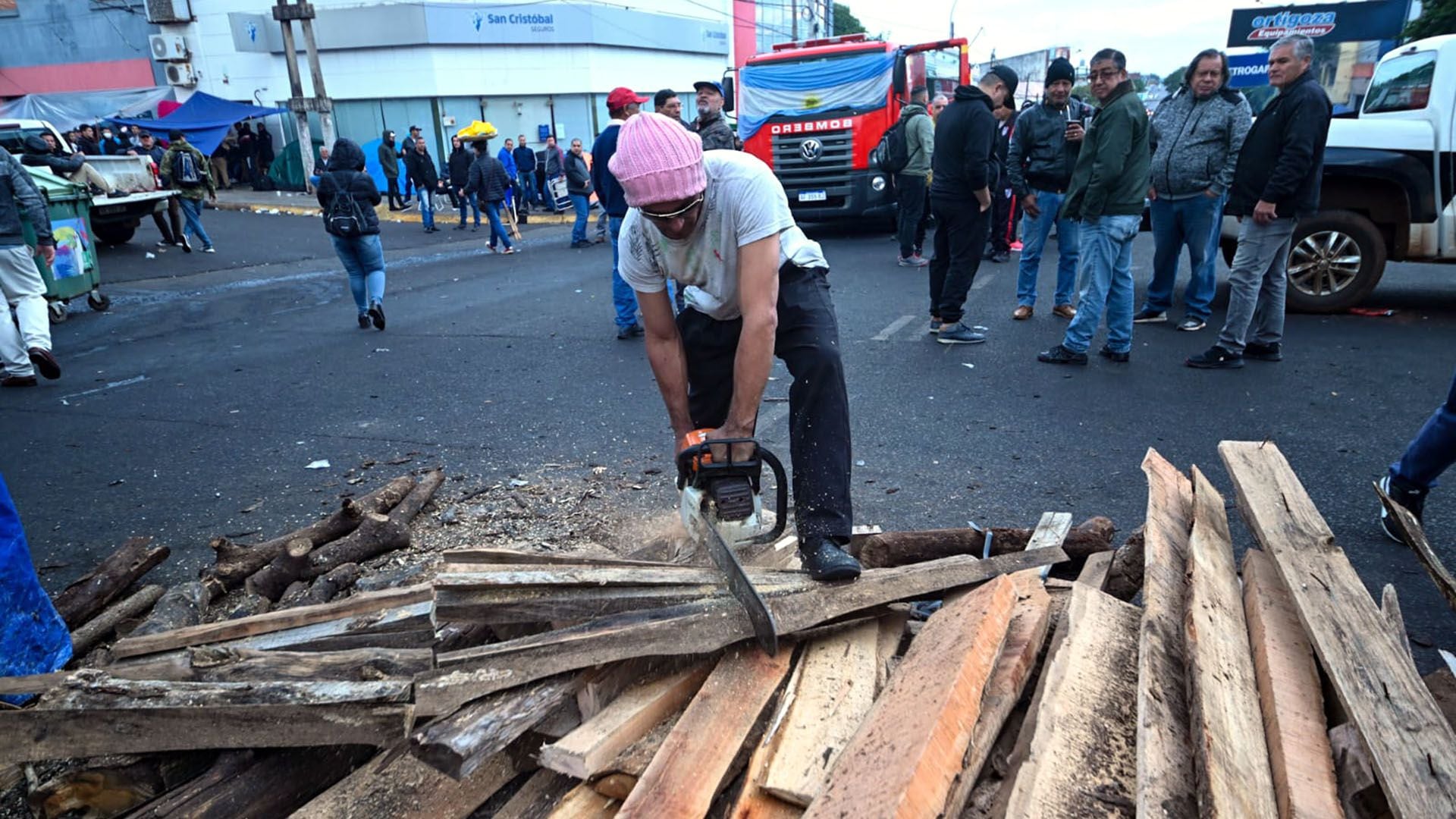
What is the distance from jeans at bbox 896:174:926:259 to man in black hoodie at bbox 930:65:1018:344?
311 cm

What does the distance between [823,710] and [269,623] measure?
1.76 meters

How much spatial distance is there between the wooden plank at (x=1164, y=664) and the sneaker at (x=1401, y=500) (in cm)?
118

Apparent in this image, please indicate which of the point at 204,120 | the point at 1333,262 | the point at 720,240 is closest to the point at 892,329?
the point at 1333,262

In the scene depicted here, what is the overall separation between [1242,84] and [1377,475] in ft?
54.3

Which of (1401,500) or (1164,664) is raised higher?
(1164,664)

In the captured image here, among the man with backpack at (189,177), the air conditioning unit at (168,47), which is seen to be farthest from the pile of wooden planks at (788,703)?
the air conditioning unit at (168,47)

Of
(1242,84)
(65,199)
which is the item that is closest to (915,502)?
(65,199)

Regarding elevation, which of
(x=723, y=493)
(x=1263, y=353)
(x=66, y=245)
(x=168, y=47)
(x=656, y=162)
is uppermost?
(x=168, y=47)

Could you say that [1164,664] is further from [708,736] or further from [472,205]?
[472,205]

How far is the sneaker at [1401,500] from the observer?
3436 millimetres

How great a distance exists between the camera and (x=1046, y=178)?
737cm

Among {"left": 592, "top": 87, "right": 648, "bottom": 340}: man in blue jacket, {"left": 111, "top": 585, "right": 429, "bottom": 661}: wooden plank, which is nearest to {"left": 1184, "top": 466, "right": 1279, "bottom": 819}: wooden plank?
{"left": 111, "top": 585, "right": 429, "bottom": 661}: wooden plank

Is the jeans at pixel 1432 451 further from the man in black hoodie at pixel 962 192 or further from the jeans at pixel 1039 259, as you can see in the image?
the jeans at pixel 1039 259

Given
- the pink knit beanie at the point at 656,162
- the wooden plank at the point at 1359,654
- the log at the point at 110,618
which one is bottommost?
the log at the point at 110,618
